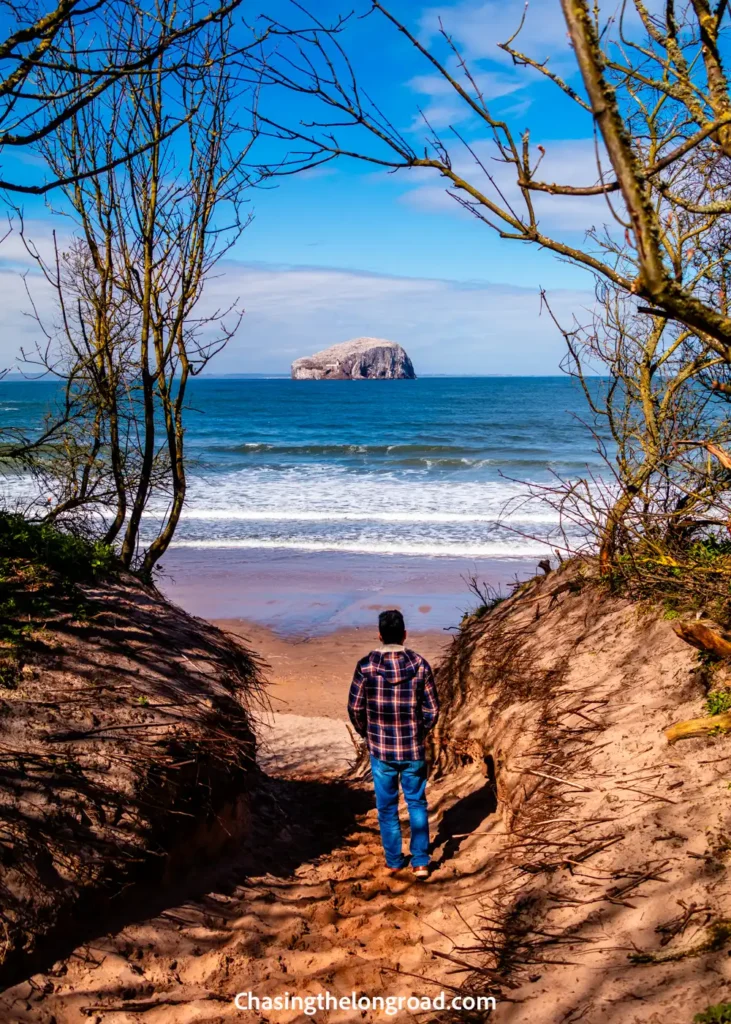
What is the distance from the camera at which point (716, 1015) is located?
2.71 meters

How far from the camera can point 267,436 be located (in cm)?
4669

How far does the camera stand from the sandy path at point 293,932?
3395mm

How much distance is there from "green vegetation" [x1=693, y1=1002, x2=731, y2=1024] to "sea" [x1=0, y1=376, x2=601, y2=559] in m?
2.41

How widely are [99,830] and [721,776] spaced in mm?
3188

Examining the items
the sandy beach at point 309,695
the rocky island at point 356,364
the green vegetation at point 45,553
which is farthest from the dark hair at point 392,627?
the rocky island at point 356,364

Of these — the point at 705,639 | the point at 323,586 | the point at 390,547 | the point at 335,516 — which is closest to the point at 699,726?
the point at 705,639

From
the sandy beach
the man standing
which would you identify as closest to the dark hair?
the man standing

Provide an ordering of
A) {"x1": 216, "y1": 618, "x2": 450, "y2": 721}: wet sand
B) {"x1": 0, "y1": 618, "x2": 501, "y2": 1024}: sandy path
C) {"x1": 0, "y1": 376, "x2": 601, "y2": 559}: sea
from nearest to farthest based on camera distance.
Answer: {"x1": 0, "y1": 618, "x2": 501, "y2": 1024}: sandy path < {"x1": 216, "y1": 618, "x2": 450, "y2": 721}: wet sand < {"x1": 0, "y1": 376, "x2": 601, "y2": 559}: sea

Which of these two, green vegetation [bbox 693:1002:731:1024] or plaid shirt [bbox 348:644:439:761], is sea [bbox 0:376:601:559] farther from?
green vegetation [bbox 693:1002:731:1024]

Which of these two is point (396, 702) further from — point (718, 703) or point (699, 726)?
point (718, 703)

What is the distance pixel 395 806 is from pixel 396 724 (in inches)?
23.0

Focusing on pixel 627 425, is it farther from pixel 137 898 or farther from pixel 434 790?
pixel 137 898

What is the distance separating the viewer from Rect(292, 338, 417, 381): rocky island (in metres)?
137

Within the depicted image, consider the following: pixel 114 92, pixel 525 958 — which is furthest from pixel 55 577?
pixel 114 92
